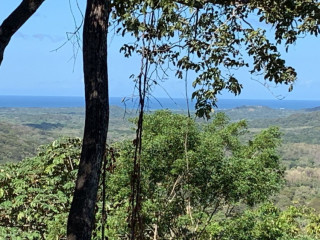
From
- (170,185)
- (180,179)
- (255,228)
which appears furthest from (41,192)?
(255,228)

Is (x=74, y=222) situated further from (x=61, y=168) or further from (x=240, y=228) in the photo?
(x=240, y=228)

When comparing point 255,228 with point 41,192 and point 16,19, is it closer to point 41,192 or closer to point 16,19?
point 41,192

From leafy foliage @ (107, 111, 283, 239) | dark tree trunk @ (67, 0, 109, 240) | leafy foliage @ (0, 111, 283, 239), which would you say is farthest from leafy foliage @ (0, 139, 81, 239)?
dark tree trunk @ (67, 0, 109, 240)

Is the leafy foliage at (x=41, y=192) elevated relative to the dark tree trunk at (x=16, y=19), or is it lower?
lower

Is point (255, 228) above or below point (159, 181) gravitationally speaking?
below

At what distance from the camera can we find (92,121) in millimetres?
1827

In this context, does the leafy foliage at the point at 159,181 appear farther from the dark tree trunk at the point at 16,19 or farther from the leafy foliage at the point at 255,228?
the dark tree trunk at the point at 16,19

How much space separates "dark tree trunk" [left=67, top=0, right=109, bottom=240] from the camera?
1804mm

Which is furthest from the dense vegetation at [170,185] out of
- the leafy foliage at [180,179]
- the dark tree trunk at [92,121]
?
the dark tree trunk at [92,121]

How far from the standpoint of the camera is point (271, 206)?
9.95 meters

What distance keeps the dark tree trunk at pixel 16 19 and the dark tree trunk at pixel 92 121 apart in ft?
0.90

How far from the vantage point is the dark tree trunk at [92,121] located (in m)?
1.80

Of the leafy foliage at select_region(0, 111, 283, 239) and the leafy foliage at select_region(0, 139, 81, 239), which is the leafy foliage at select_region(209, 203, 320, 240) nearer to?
the leafy foliage at select_region(0, 111, 283, 239)

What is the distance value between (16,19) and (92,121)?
0.59 metres
